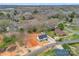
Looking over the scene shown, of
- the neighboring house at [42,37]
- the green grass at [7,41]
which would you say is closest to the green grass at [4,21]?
the green grass at [7,41]

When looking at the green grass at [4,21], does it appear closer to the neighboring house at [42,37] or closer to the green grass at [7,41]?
the green grass at [7,41]

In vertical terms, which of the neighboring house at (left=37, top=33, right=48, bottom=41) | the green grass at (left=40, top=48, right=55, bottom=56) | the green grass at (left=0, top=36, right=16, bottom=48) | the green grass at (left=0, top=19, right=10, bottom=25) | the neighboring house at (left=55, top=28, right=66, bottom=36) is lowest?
the green grass at (left=40, top=48, right=55, bottom=56)

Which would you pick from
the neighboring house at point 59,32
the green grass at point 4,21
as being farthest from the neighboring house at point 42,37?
the green grass at point 4,21

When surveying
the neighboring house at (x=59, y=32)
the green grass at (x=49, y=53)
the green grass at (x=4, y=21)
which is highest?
the green grass at (x=4, y=21)

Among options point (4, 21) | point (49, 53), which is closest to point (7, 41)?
point (4, 21)

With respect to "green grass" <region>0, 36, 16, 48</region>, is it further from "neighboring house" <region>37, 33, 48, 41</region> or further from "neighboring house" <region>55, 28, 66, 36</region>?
"neighboring house" <region>55, 28, 66, 36</region>

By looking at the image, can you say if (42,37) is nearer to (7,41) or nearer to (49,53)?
(49,53)

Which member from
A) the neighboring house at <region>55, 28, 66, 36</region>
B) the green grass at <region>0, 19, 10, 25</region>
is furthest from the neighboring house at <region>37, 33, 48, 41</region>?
the green grass at <region>0, 19, 10, 25</region>

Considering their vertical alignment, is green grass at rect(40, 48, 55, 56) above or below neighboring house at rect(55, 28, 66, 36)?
below

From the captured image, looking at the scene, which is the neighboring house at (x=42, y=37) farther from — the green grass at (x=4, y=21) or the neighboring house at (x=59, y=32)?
the green grass at (x=4, y=21)

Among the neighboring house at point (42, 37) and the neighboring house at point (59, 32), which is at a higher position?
the neighboring house at point (59, 32)

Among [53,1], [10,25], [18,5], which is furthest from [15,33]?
[53,1]
